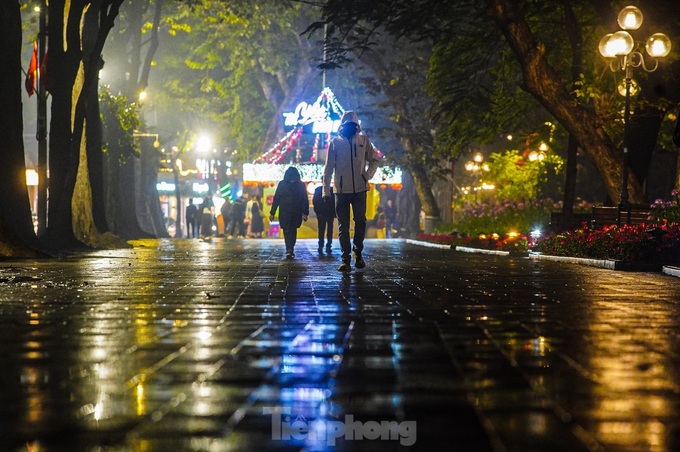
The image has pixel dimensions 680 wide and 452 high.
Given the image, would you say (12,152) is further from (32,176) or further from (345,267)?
(32,176)

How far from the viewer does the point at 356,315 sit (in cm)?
993

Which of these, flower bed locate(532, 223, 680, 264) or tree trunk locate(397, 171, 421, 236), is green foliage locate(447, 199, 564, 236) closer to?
flower bed locate(532, 223, 680, 264)

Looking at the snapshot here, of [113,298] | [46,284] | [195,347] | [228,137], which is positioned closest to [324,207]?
[46,284]

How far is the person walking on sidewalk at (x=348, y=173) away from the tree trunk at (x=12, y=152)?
7.05 meters

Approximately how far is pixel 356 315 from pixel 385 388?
13.1 feet

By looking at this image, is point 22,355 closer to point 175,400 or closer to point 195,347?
point 195,347

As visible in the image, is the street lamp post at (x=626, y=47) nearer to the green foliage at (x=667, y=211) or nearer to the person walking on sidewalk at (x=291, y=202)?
the green foliage at (x=667, y=211)

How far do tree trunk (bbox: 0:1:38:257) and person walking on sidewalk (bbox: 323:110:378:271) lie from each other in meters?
7.05

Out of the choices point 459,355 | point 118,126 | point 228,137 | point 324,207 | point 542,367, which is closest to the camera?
point 542,367

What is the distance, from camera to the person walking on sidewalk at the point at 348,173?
16.8 meters

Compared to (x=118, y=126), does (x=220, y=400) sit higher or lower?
lower
